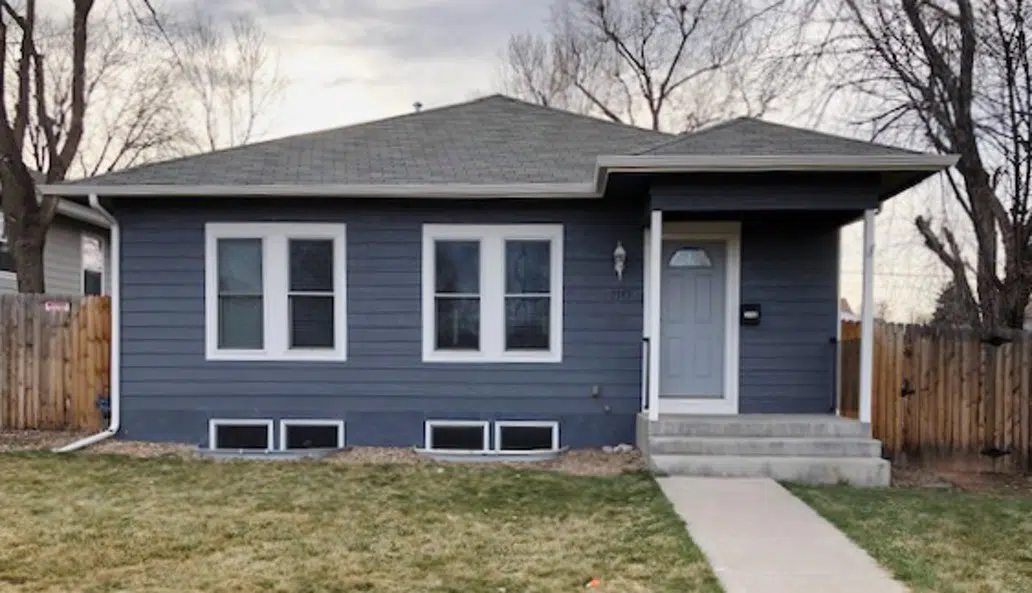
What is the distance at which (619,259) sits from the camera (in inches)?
335

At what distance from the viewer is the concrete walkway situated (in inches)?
170

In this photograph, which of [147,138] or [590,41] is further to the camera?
[590,41]

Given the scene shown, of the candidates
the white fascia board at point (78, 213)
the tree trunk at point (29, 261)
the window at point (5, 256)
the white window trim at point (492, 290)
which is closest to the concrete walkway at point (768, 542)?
the white window trim at point (492, 290)

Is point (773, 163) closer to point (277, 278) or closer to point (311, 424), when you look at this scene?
point (277, 278)

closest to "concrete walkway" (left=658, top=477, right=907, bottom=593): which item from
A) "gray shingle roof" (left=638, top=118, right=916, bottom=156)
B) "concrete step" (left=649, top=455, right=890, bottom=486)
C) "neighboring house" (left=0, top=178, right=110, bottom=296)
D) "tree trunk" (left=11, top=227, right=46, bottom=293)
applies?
"concrete step" (left=649, top=455, right=890, bottom=486)

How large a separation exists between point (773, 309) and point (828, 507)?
292 centimetres

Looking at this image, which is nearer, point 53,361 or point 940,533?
point 940,533

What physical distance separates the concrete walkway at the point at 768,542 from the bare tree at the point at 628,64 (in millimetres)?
15858

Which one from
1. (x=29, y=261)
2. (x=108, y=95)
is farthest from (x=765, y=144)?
(x=108, y=95)

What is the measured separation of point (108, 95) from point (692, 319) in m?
14.3

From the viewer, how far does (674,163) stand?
23.6ft

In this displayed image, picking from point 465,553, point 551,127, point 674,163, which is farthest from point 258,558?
point 551,127

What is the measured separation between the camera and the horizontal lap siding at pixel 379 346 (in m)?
8.66

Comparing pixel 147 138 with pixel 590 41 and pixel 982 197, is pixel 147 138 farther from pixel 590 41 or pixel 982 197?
pixel 982 197
